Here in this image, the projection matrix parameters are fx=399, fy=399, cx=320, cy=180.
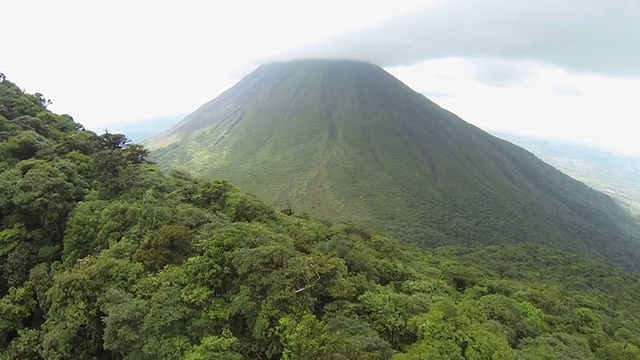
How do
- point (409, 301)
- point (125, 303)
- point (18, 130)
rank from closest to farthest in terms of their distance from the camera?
point (125, 303) → point (409, 301) → point (18, 130)

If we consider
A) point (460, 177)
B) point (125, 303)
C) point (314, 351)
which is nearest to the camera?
point (314, 351)

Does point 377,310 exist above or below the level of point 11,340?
above

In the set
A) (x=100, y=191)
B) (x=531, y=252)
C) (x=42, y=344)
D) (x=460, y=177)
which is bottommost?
(x=531, y=252)

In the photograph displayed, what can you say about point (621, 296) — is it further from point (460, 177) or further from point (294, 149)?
point (294, 149)

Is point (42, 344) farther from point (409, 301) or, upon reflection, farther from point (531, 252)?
point (531, 252)

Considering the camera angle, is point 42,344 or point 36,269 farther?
point 36,269

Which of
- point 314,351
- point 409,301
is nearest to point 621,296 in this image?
point 409,301
